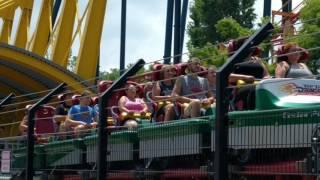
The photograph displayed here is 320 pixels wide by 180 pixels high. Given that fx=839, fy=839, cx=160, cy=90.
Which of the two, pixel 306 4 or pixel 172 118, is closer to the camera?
pixel 172 118

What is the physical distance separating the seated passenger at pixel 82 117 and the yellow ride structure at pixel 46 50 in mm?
3693

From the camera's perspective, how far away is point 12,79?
25062mm

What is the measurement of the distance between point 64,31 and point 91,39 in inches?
136

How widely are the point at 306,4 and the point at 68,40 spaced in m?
11.7

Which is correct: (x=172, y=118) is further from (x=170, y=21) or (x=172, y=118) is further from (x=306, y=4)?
(x=170, y=21)

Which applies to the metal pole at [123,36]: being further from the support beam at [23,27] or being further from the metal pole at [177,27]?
the metal pole at [177,27]

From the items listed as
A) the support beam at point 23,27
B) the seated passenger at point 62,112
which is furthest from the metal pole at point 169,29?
the seated passenger at point 62,112

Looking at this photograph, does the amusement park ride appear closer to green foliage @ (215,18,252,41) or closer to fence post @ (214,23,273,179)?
fence post @ (214,23,273,179)

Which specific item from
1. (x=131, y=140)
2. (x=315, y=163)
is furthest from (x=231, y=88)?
(x=131, y=140)

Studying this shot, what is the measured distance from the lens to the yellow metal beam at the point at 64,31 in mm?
33031

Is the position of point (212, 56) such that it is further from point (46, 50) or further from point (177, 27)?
point (46, 50)

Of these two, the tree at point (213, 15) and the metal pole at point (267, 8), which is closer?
the metal pole at point (267, 8)

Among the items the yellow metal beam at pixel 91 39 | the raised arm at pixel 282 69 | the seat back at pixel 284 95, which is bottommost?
the seat back at pixel 284 95

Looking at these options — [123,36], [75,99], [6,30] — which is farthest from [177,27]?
[6,30]
